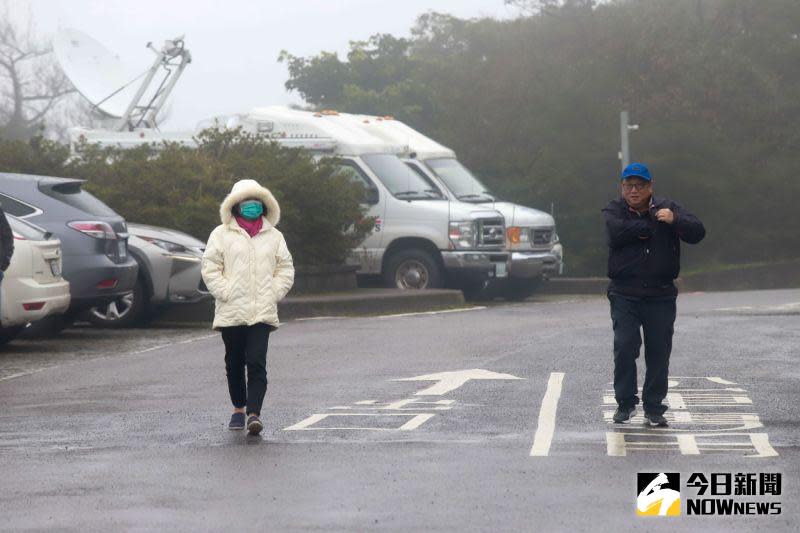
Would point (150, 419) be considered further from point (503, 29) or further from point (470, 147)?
point (503, 29)

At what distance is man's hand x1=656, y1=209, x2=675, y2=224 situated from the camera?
9781 mm

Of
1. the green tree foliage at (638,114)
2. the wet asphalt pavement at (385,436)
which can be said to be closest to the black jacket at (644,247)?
the wet asphalt pavement at (385,436)

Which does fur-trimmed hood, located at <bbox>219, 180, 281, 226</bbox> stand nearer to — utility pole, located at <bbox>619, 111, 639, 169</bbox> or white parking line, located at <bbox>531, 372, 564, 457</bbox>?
white parking line, located at <bbox>531, 372, 564, 457</bbox>

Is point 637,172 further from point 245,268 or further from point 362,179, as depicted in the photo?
point 362,179

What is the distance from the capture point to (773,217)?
41.0 metres

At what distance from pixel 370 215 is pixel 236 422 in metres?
15.6

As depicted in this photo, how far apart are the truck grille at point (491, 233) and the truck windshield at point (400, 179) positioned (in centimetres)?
100

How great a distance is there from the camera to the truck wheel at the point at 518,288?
27969 millimetres

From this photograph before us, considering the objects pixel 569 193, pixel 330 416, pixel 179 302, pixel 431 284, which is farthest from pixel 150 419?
pixel 569 193

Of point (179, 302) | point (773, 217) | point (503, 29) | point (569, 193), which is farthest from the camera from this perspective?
point (503, 29)

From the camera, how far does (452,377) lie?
13.2 meters

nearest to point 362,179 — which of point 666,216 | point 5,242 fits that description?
point 5,242

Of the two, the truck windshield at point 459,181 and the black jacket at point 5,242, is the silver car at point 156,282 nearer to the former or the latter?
the black jacket at point 5,242

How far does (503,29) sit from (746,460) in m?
37.0
